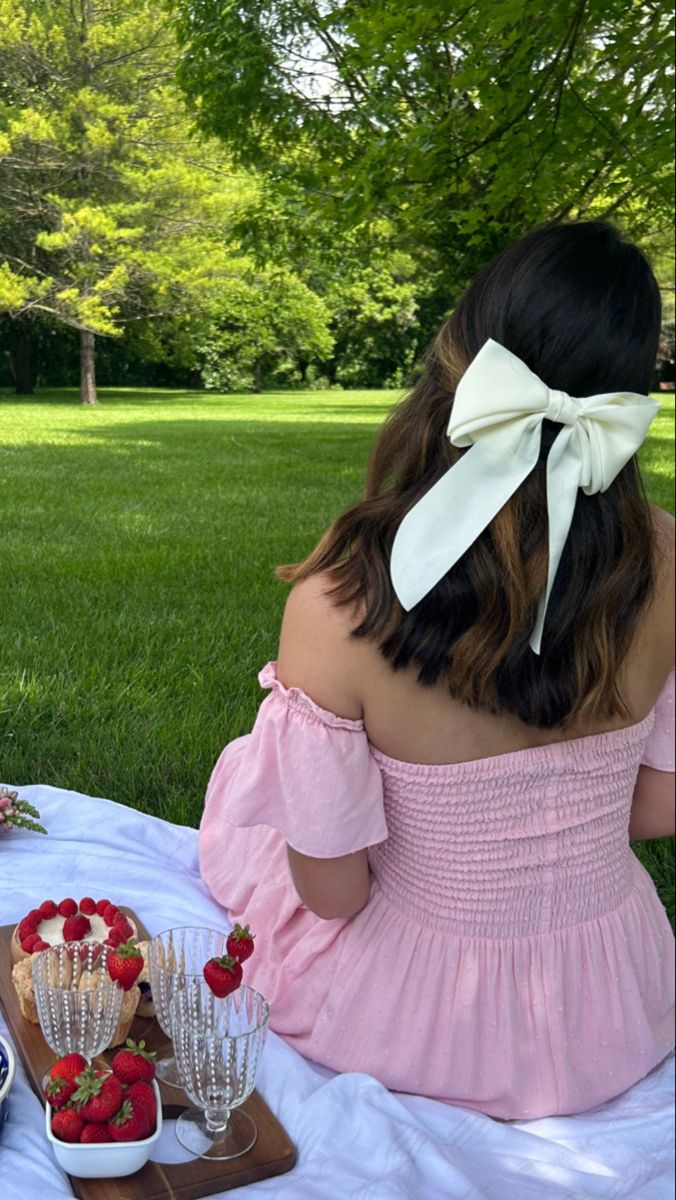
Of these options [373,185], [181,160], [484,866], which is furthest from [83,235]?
[484,866]

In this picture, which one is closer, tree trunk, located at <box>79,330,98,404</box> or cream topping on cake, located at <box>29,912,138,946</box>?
cream topping on cake, located at <box>29,912,138,946</box>

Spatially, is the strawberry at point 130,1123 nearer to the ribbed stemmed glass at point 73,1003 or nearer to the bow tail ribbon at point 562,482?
the ribbed stemmed glass at point 73,1003

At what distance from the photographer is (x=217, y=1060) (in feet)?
3.86

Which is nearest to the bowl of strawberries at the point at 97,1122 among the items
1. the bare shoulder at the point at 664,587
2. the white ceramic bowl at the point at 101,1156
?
the white ceramic bowl at the point at 101,1156

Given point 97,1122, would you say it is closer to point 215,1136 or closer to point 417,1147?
point 215,1136

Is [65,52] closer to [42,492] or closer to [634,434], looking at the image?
[42,492]

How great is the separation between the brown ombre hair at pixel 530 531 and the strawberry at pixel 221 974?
40 cm

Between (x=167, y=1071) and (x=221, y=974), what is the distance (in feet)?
0.90

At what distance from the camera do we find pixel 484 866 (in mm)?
1245

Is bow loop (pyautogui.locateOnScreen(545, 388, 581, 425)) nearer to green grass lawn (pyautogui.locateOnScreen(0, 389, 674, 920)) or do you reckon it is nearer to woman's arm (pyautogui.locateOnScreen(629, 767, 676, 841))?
woman's arm (pyautogui.locateOnScreen(629, 767, 676, 841))

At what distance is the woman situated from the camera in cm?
95

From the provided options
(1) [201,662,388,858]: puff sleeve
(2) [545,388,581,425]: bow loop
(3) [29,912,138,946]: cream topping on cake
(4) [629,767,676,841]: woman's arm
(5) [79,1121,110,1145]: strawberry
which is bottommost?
(5) [79,1121,110,1145]: strawberry

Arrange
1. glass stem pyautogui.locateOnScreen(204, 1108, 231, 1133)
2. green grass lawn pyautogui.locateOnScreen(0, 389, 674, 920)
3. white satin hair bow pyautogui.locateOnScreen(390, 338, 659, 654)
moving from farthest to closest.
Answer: green grass lawn pyautogui.locateOnScreen(0, 389, 674, 920) → glass stem pyautogui.locateOnScreen(204, 1108, 231, 1133) → white satin hair bow pyautogui.locateOnScreen(390, 338, 659, 654)

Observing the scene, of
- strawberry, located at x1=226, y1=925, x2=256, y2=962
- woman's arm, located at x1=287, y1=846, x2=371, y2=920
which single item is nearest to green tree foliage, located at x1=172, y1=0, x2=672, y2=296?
woman's arm, located at x1=287, y1=846, x2=371, y2=920
